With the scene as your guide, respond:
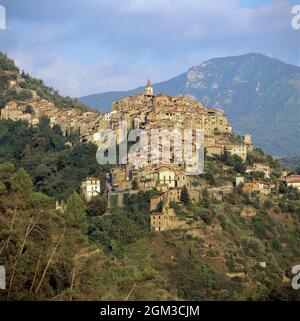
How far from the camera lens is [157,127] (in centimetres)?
5159

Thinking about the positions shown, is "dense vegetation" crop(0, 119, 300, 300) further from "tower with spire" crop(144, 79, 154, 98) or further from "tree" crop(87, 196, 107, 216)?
"tower with spire" crop(144, 79, 154, 98)

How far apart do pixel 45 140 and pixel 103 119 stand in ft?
13.0

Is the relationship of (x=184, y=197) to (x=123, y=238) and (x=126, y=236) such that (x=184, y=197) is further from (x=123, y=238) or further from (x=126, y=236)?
(x=123, y=238)

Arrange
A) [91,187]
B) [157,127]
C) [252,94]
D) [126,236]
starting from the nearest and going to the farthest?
[126,236] → [91,187] → [157,127] → [252,94]

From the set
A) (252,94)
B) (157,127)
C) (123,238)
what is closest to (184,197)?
(123,238)

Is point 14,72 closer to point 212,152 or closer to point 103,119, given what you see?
point 103,119

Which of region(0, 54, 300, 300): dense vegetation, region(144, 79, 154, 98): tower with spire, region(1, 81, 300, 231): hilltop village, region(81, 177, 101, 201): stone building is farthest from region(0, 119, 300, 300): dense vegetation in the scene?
region(144, 79, 154, 98): tower with spire

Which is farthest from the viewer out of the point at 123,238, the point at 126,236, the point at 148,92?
the point at 148,92

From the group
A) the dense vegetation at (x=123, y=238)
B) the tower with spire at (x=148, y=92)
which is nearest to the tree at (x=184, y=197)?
the dense vegetation at (x=123, y=238)

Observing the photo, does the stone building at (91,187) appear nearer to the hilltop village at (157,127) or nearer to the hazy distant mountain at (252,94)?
the hilltop village at (157,127)

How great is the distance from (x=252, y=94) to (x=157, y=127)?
101556mm

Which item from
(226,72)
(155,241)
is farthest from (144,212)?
(226,72)

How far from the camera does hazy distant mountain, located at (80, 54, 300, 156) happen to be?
5074 inches

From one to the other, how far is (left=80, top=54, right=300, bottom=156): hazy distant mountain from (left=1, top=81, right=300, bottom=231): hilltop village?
60.1m
